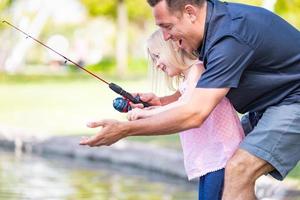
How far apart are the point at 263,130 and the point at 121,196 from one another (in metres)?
4.45

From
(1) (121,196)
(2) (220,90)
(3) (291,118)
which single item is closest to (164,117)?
(2) (220,90)

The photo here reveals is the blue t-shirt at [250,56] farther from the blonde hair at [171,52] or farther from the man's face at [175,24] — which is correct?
the blonde hair at [171,52]

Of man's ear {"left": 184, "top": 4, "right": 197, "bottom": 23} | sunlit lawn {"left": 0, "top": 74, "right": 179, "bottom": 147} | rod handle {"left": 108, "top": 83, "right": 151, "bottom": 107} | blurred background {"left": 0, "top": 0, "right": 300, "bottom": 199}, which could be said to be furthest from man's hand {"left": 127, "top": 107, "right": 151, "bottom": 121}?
sunlit lawn {"left": 0, "top": 74, "right": 179, "bottom": 147}

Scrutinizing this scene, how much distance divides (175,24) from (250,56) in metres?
0.36

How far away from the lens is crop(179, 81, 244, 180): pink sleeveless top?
489cm

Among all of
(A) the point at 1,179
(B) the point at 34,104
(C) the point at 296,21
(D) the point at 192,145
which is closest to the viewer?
(D) the point at 192,145

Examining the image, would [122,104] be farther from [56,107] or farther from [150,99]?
[56,107]

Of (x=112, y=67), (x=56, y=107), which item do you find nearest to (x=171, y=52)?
(x=56, y=107)

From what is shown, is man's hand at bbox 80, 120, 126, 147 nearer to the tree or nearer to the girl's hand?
the girl's hand

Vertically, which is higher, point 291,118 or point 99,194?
point 291,118

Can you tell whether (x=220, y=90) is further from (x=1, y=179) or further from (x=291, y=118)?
(x=1, y=179)

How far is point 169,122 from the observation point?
4473mm

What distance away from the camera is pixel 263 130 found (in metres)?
4.69

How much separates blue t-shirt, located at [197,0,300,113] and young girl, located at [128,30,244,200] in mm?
151
